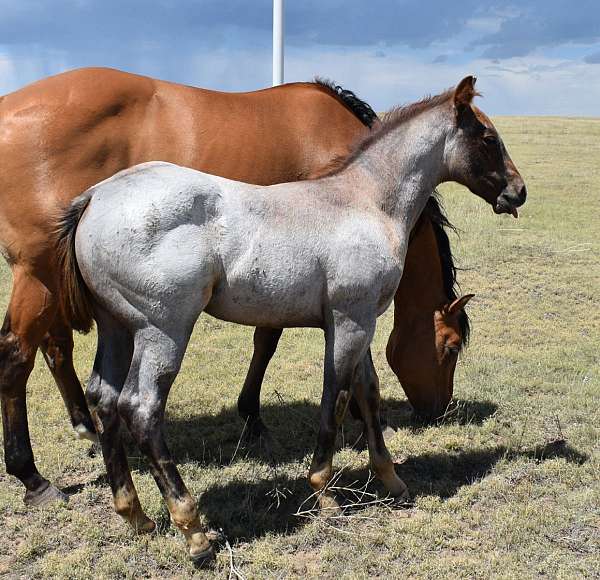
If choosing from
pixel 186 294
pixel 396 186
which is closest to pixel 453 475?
pixel 396 186

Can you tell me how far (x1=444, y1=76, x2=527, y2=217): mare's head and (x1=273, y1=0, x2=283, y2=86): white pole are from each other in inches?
185

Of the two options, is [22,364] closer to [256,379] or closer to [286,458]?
[256,379]

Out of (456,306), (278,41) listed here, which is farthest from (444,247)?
(278,41)

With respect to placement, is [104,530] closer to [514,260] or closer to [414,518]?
[414,518]

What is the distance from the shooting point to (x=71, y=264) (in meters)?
3.32

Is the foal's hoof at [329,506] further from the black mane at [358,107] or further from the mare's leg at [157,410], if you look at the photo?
the black mane at [358,107]

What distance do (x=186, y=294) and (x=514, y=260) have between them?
8.70 meters

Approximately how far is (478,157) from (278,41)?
505cm

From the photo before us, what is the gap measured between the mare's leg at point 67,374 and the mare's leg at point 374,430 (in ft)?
7.00

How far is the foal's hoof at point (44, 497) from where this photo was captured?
401 centimetres

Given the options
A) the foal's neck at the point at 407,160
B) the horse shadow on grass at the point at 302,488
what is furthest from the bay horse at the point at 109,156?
the horse shadow on grass at the point at 302,488

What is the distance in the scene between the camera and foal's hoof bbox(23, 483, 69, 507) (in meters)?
4.01

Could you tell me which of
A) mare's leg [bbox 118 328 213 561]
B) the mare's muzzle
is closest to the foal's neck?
the mare's muzzle

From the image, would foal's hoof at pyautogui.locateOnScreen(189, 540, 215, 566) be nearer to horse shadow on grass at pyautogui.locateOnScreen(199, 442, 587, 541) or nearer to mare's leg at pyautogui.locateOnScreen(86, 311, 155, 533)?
horse shadow on grass at pyautogui.locateOnScreen(199, 442, 587, 541)
